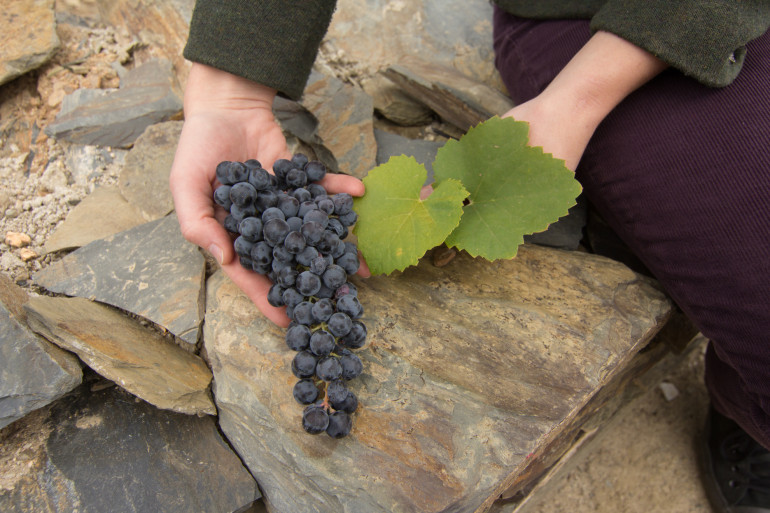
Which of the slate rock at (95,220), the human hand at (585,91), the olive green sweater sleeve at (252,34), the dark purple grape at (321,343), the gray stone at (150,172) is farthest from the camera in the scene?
the gray stone at (150,172)

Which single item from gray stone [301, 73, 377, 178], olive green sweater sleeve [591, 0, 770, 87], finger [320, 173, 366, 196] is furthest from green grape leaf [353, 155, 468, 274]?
olive green sweater sleeve [591, 0, 770, 87]

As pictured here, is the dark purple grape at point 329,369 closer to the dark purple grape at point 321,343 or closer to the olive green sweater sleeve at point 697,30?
the dark purple grape at point 321,343

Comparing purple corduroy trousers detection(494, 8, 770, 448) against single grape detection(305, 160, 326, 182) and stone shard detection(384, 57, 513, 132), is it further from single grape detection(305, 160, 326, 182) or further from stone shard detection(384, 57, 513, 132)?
single grape detection(305, 160, 326, 182)

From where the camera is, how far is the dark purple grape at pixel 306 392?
1107mm

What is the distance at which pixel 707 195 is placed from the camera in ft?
4.25

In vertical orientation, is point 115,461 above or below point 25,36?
below

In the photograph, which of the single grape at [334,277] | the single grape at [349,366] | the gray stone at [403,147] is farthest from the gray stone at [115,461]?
the gray stone at [403,147]

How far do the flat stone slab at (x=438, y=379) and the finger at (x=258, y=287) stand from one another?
93mm

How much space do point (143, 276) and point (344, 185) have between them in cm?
67

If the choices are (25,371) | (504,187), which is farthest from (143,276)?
(504,187)

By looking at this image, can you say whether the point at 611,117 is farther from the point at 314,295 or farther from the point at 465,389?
the point at 314,295

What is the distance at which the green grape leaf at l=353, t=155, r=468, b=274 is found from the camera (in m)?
1.20

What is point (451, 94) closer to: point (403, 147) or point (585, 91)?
point (403, 147)

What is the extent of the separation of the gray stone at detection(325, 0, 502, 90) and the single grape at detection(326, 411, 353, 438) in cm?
145
